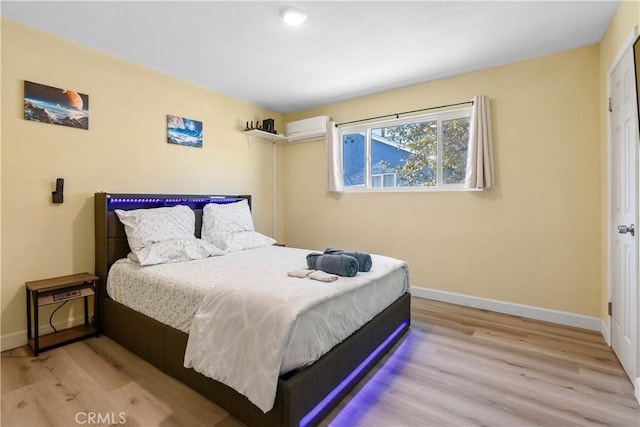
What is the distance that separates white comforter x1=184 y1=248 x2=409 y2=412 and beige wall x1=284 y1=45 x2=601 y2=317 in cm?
183

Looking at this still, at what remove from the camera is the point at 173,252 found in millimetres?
2551

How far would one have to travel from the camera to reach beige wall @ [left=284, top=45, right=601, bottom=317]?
106 inches

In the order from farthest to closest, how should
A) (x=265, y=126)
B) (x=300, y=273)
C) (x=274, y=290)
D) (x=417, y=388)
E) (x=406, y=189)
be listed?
(x=265, y=126) → (x=406, y=189) → (x=300, y=273) → (x=417, y=388) → (x=274, y=290)

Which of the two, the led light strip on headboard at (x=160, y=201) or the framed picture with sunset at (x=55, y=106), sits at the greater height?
the framed picture with sunset at (x=55, y=106)

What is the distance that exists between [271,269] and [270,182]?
2.61 m

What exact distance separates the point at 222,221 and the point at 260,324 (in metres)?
2.03

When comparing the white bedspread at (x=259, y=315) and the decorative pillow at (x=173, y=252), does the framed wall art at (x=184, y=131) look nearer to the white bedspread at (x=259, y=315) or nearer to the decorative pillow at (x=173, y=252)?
the decorative pillow at (x=173, y=252)

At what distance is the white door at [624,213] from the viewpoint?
1.86m

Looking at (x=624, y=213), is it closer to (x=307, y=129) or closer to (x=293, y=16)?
(x=293, y=16)

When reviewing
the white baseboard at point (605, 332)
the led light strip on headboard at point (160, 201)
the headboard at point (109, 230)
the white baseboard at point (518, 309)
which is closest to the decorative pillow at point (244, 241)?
the led light strip on headboard at point (160, 201)

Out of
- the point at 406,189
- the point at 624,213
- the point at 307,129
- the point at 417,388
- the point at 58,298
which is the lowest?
the point at 417,388

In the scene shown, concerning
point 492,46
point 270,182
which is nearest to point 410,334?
point 492,46

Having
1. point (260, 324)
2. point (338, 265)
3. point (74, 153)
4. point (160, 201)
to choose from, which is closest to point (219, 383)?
point (260, 324)

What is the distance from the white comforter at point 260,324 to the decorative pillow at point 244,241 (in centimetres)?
112
